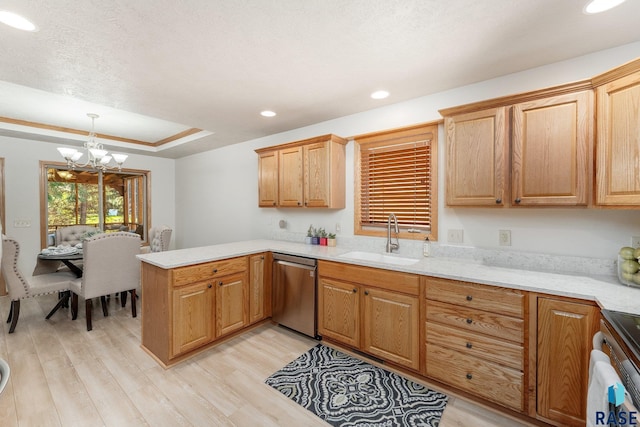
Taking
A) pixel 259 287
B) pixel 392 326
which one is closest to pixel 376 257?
pixel 392 326

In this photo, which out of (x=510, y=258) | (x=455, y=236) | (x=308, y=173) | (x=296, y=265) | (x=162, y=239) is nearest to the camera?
(x=510, y=258)

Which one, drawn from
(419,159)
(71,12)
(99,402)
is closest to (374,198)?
(419,159)

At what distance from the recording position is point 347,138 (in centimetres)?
314

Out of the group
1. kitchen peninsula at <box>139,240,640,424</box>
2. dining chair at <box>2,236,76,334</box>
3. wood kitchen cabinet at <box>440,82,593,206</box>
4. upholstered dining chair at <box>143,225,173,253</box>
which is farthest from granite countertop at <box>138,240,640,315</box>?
dining chair at <box>2,236,76,334</box>

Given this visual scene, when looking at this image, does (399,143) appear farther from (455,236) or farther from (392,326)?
(392,326)

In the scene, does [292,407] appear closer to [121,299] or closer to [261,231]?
[261,231]

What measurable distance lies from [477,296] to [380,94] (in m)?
1.88

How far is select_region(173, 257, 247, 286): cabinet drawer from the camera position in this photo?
2.32 meters

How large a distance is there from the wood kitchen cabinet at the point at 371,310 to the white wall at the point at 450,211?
2.32 ft

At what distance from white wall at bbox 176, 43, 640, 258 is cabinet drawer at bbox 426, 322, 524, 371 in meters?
0.79

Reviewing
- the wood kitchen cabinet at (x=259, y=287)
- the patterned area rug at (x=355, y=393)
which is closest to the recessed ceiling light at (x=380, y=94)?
the wood kitchen cabinet at (x=259, y=287)

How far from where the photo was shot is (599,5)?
1.47 meters

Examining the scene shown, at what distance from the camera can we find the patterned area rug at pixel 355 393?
71.9 inches

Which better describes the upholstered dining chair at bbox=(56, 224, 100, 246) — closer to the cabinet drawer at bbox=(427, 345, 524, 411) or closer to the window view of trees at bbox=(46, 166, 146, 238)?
the window view of trees at bbox=(46, 166, 146, 238)
